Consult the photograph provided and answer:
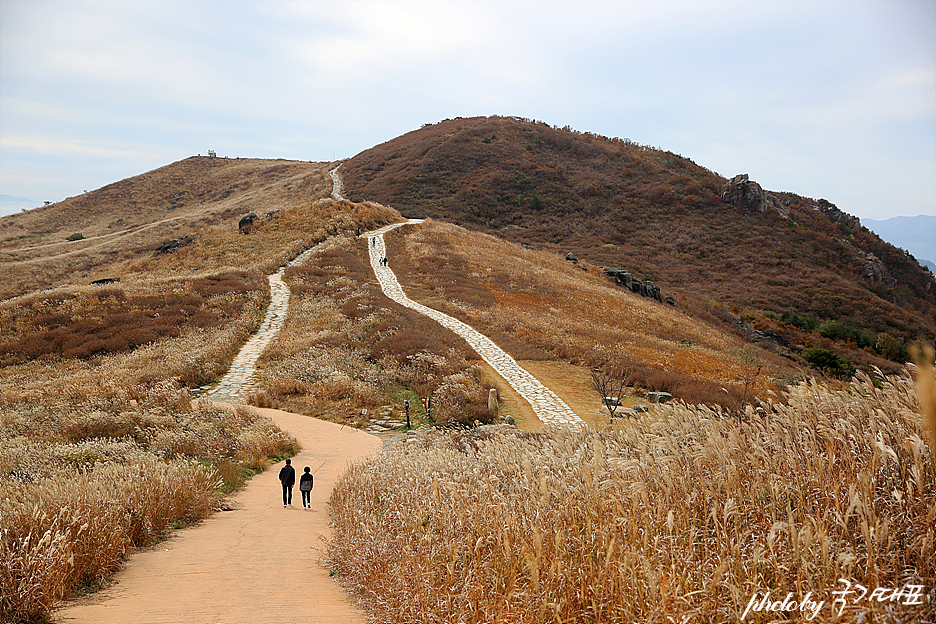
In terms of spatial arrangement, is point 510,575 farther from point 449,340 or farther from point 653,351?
point 653,351

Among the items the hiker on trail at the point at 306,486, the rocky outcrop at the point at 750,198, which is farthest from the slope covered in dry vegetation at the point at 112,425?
the rocky outcrop at the point at 750,198

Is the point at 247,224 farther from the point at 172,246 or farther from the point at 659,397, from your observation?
the point at 659,397

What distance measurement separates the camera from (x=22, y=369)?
2027 centimetres

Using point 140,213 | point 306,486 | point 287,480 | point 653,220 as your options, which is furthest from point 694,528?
point 140,213

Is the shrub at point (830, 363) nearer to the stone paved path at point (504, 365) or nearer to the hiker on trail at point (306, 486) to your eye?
the stone paved path at point (504, 365)

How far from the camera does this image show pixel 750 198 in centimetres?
6278

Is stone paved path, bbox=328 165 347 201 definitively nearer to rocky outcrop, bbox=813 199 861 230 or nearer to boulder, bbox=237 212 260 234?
boulder, bbox=237 212 260 234

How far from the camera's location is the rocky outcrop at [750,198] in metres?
62.5

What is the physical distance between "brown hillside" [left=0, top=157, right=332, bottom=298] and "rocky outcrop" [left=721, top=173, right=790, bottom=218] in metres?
55.0

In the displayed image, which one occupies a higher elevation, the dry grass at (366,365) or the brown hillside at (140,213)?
the brown hillside at (140,213)

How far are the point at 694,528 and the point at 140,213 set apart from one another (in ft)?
323

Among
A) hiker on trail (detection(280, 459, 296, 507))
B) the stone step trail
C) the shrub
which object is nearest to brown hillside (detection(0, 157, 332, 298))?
the stone step trail

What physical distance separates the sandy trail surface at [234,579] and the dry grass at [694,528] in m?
0.78

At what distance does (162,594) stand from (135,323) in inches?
940
